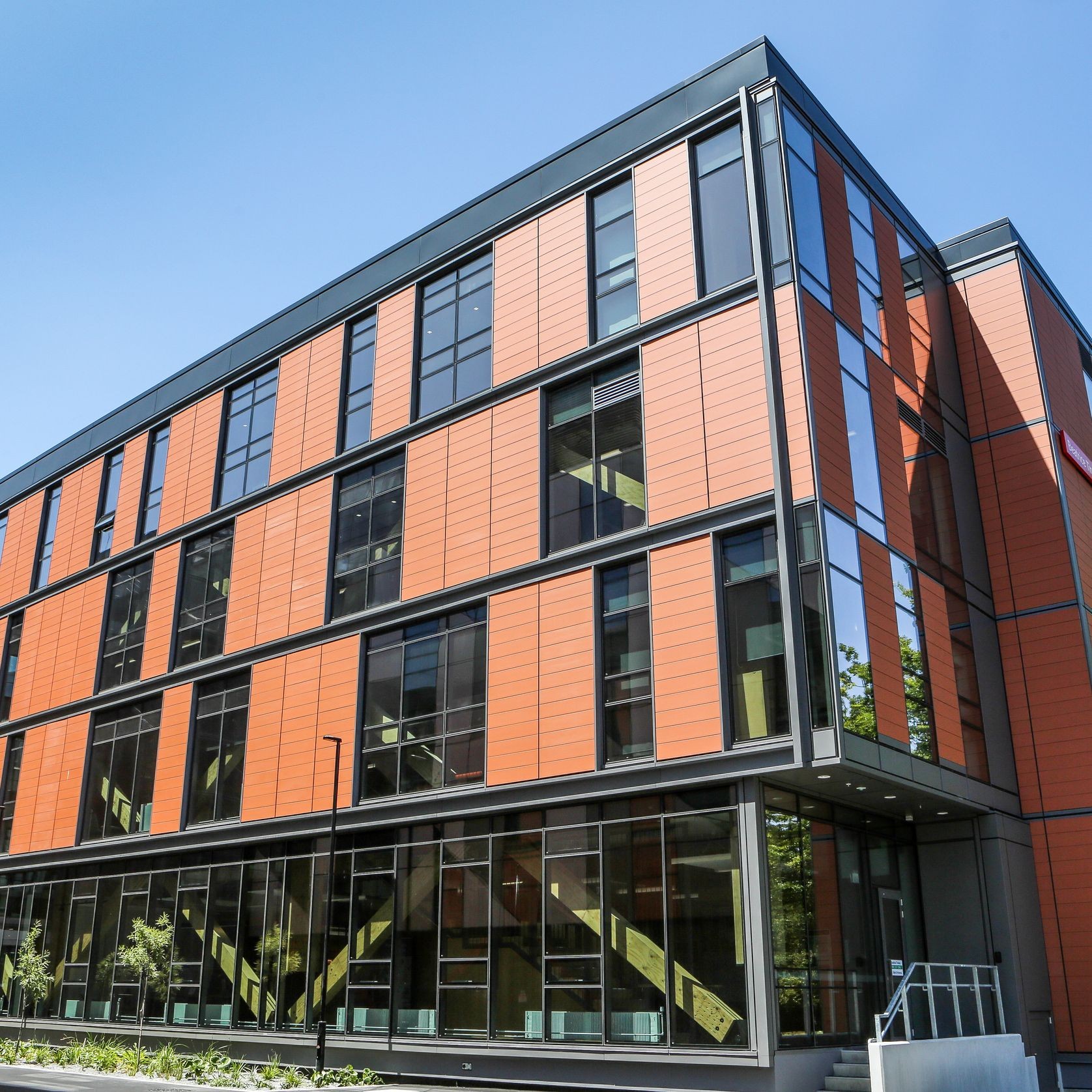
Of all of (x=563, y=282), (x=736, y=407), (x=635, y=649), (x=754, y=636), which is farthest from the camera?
(x=563, y=282)

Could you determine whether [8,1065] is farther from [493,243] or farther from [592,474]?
[493,243]

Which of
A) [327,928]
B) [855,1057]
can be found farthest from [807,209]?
[327,928]

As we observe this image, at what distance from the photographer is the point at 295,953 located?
→ 25047 millimetres

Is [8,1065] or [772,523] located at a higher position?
[772,523]

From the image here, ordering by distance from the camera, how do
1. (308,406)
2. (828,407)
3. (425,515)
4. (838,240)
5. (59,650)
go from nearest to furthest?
(828,407)
(838,240)
(425,515)
(308,406)
(59,650)

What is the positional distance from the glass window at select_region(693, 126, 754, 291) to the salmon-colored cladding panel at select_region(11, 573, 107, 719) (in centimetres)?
2209

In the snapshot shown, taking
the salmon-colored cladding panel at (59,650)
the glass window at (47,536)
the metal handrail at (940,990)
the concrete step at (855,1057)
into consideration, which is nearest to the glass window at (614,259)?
the metal handrail at (940,990)

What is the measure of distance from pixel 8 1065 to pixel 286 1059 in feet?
27.1

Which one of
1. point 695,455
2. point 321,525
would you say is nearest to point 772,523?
point 695,455

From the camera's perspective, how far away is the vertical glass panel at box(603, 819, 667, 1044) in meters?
19.2

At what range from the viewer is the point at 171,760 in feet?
98.6

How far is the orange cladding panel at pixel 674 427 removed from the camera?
21344mm

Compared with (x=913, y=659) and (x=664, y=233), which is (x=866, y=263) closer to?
(x=664, y=233)

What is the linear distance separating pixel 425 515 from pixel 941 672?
38.2ft
